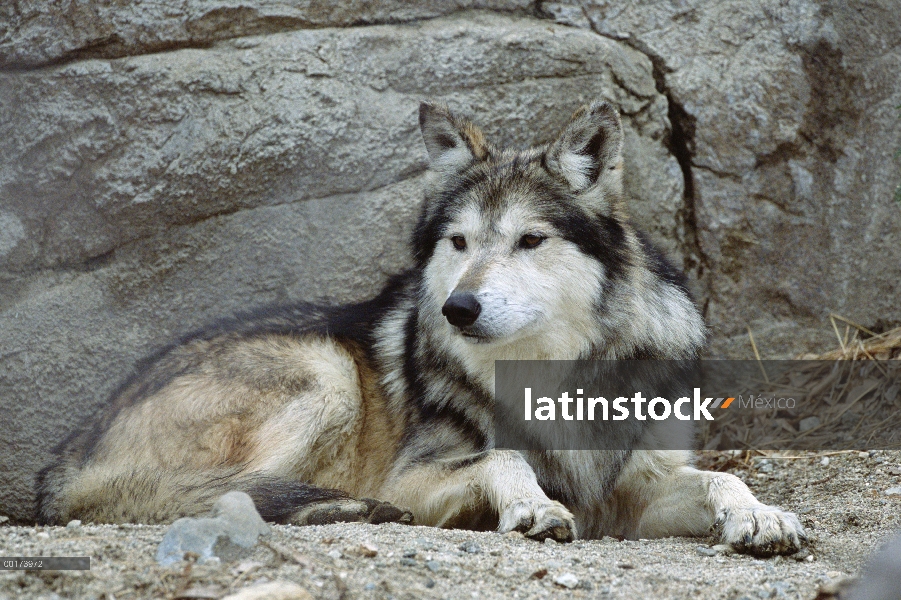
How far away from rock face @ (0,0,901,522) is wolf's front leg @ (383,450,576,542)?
169 centimetres

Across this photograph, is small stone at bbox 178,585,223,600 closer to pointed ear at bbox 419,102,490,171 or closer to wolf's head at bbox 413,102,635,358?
wolf's head at bbox 413,102,635,358

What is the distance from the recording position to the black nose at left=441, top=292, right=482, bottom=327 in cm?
355

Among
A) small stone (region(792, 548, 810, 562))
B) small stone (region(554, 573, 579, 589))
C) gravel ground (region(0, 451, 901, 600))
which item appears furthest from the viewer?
small stone (region(792, 548, 810, 562))

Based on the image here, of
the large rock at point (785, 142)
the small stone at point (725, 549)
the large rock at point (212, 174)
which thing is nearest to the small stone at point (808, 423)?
the large rock at point (785, 142)

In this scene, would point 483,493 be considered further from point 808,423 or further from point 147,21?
point 147,21

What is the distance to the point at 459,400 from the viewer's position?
167 inches

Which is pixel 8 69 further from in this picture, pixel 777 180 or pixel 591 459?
pixel 777 180

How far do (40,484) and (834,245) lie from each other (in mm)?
5140

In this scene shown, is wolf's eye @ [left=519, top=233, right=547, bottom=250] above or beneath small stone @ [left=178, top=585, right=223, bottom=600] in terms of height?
above

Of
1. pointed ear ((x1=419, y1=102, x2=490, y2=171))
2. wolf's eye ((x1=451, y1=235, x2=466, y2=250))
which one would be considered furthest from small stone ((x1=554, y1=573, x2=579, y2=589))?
pointed ear ((x1=419, y1=102, x2=490, y2=171))

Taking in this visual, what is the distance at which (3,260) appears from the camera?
4.98 m

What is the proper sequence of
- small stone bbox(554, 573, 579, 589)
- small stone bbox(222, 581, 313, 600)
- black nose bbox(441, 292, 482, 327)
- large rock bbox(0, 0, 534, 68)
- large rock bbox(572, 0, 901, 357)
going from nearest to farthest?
small stone bbox(222, 581, 313, 600)
small stone bbox(554, 573, 579, 589)
black nose bbox(441, 292, 482, 327)
large rock bbox(0, 0, 534, 68)
large rock bbox(572, 0, 901, 357)

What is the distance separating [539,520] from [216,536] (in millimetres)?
1383

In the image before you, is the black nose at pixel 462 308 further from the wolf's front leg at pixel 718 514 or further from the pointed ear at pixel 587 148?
the wolf's front leg at pixel 718 514
